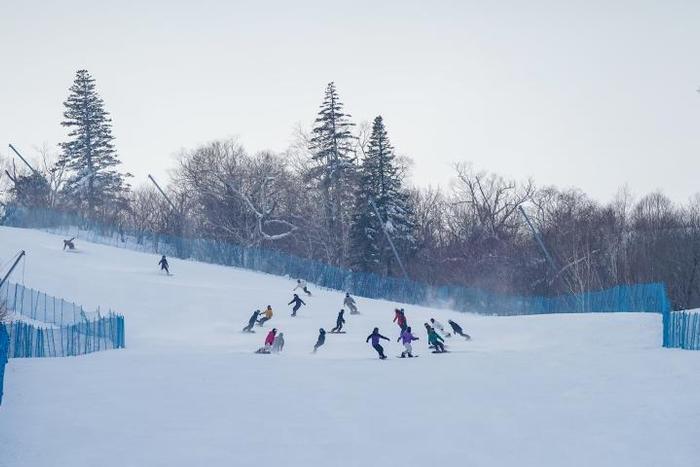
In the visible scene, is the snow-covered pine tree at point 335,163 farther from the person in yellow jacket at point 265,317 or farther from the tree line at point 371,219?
the person in yellow jacket at point 265,317

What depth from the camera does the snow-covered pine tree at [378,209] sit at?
65.4m

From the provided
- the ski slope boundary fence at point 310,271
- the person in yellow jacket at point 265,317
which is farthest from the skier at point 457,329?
the ski slope boundary fence at point 310,271

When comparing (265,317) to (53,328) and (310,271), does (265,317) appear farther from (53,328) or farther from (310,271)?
(310,271)

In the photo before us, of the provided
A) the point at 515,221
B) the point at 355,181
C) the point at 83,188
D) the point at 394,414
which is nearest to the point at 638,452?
the point at 394,414

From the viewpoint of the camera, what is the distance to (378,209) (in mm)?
65625

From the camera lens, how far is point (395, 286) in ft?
190

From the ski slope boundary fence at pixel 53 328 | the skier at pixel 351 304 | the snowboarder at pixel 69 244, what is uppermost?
the snowboarder at pixel 69 244

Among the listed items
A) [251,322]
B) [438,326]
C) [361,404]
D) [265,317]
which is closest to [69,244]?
[265,317]

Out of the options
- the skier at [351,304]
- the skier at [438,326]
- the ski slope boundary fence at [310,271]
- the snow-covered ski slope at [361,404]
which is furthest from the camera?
the ski slope boundary fence at [310,271]

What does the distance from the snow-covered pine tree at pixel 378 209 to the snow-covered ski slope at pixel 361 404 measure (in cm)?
3045

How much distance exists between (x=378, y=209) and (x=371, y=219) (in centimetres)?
98

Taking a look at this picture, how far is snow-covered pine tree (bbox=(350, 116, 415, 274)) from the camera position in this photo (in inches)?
2576

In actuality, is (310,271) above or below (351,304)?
above

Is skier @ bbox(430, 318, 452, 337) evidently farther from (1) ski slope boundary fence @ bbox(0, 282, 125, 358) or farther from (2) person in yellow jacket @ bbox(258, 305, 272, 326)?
(1) ski slope boundary fence @ bbox(0, 282, 125, 358)
